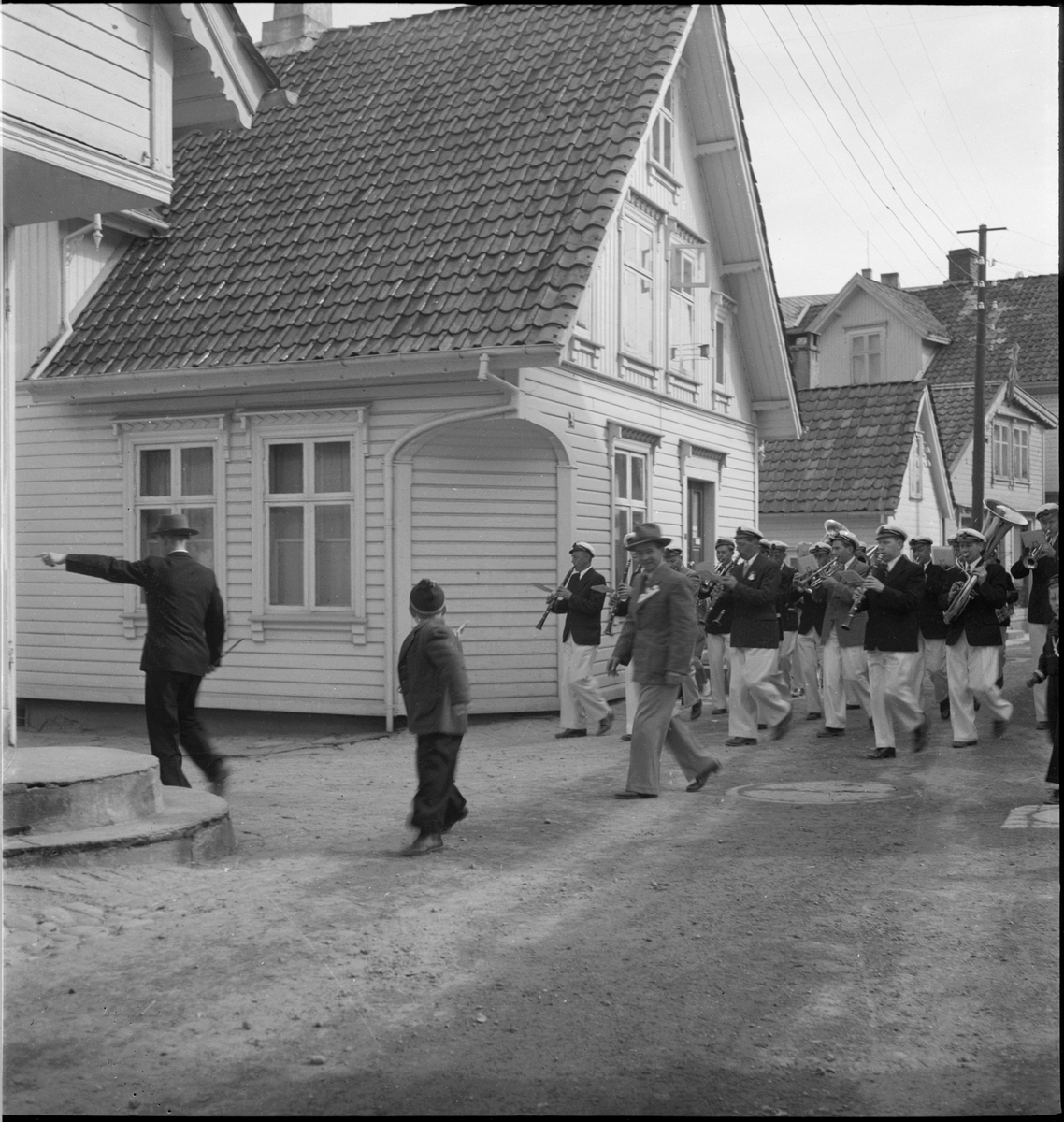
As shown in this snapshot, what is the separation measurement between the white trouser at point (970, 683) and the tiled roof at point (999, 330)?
24.8m

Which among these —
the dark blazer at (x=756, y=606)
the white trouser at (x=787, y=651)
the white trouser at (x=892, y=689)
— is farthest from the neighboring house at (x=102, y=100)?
the white trouser at (x=787, y=651)

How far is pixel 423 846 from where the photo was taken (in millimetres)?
7387

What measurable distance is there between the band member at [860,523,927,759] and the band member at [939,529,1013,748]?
0.52 meters

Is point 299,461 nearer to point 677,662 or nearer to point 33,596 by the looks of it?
point 33,596

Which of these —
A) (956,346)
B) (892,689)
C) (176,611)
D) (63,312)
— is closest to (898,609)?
(892,689)

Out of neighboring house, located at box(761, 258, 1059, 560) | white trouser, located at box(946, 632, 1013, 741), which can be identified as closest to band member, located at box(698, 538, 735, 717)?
white trouser, located at box(946, 632, 1013, 741)

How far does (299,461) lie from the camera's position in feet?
44.5

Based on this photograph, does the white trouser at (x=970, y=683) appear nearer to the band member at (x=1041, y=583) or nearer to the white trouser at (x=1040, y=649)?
the band member at (x=1041, y=583)

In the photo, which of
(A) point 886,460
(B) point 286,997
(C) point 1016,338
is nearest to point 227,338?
(B) point 286,997

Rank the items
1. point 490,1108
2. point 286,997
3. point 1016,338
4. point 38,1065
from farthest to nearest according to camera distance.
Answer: point 1016,338 < point 286,997 < point 38,1065 < point 490,1108

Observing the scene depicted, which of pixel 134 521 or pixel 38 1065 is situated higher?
pixel 134 521

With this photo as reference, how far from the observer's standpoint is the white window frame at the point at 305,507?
43.2 ft

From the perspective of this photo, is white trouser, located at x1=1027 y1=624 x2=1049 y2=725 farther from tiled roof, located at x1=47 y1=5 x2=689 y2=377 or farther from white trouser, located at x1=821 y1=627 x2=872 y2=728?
tiled roof, located at x1=47 y1=5 x2=689 y2=377

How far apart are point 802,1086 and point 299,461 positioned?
10.3m
